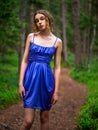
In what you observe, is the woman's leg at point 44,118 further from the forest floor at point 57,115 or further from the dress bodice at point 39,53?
the forest floor at point 57,115

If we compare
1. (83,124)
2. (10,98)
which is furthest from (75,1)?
(83,124)

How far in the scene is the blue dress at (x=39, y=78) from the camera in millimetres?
5648

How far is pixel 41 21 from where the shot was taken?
5719 mm

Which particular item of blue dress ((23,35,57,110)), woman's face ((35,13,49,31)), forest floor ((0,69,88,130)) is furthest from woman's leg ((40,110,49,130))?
forest floor ((0,69,88,130))

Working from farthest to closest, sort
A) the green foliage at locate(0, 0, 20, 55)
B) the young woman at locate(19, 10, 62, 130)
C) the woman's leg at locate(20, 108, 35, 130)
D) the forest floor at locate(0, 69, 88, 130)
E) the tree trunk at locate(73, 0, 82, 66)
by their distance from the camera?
1. the tree trunk at locate(73, 0, 82, 66)
2. the green foliage at locate(0, 0, 20, 55)
3. the forest floor at locate(0, 69, 88, 130)
4. the young woman at locate(19, 10, 62, 130)
5. the woman's leg at locate(20, 108, 35, 130)

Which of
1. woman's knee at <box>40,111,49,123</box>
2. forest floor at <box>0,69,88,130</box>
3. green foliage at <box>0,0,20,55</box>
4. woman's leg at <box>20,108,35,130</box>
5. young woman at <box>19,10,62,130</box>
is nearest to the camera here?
woman's leg at <box>20,108,35,130</box>

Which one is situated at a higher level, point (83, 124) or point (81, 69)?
point (83, 124)

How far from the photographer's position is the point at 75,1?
2331 cm

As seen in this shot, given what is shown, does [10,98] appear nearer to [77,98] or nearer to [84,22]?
[77,98]

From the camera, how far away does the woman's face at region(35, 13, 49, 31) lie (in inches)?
225

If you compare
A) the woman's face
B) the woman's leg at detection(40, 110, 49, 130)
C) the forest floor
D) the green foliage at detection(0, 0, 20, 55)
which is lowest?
the forest floor

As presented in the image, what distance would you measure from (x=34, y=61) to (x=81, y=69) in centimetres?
1893

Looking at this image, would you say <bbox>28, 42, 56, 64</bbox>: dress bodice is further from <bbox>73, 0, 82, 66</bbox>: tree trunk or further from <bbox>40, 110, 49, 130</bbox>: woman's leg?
<bbox>73, 0, 82, 66</bbox>: tree trunk

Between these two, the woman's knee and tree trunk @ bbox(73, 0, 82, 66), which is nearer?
the woman's knee
